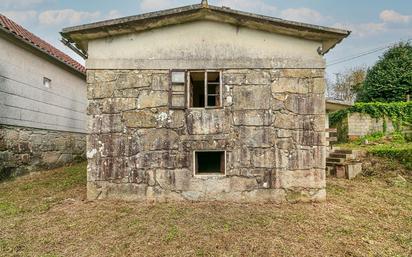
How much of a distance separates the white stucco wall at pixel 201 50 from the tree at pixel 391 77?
495 inches

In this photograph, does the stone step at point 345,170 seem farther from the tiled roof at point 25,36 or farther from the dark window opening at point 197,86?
the tiled roof at point 25,36

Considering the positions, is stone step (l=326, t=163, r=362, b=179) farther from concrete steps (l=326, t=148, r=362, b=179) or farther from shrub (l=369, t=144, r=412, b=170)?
shrub (l=369, t=144, r=412, b=170)

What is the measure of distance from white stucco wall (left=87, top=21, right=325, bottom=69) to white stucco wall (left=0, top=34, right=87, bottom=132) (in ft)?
10.2

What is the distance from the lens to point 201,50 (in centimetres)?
572

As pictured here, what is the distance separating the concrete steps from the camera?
8.23 m

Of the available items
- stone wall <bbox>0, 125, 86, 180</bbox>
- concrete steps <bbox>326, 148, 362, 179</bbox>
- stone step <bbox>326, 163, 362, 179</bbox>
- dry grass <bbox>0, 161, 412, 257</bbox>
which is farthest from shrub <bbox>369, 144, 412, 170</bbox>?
stone wall <bbox>0, 125, 86, 180</bbox>

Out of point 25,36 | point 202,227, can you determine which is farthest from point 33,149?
point 202,227

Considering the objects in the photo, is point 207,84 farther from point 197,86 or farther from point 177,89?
point 197,86

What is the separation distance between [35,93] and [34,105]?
0.36m

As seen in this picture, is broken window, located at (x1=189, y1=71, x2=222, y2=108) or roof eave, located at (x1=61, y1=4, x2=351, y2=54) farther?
broken window, located at (x1=189, y1=71, x2=222, y2=108)

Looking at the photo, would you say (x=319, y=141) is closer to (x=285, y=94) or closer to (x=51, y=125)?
(x=285, y=94)

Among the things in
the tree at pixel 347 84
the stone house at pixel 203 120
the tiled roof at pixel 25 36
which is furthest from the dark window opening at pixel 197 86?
the tree at pixel 347 84

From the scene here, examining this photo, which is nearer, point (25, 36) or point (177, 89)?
point (177, 89)

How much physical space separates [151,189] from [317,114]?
3.60 m
